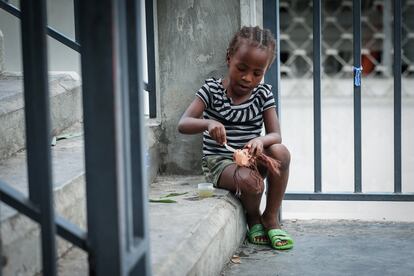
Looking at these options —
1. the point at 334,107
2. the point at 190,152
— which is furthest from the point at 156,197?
the point at 334,107

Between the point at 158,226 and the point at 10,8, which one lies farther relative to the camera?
the point at 10,8

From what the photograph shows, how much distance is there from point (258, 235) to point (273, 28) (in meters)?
0.89

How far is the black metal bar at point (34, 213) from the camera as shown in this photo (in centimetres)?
128

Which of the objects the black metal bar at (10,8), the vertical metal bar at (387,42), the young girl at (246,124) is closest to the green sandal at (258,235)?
the young girl at (246,124)

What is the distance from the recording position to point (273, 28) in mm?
2984

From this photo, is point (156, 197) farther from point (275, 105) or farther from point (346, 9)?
point (346, 9)

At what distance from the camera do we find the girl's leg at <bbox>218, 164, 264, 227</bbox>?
2.71 m

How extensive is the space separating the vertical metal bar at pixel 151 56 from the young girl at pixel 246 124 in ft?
1.21

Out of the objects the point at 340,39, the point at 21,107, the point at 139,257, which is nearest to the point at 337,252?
the point at 21,107

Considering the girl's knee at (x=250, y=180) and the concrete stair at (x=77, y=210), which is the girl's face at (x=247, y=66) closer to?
the girl's knee at (x=250, y=180)

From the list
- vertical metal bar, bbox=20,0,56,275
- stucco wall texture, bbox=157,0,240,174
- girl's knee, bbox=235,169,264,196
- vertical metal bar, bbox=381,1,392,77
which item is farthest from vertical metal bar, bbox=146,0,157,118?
vertical metal bar, bbox=381,1,392,77

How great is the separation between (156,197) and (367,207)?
92.1 inches

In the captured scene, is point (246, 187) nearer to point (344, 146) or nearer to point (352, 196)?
point (352, 196)

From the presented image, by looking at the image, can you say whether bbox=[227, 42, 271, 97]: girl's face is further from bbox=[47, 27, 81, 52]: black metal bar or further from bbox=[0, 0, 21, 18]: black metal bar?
bbox=[0, 0, 21, 18]: black metal bar
